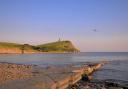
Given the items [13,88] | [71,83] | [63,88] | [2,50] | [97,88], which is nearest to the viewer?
[13,88]

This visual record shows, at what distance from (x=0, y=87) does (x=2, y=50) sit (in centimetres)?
18975

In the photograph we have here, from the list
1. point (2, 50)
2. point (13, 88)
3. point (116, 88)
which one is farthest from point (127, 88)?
point (2, 50)

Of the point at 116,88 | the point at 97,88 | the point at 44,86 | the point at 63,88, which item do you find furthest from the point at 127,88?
the point at 44,86

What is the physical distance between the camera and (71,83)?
19.0m

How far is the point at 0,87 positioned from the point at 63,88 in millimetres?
5596

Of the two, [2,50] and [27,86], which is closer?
[27,86]

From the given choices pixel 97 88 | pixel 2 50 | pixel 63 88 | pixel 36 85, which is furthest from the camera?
pixel 2 50

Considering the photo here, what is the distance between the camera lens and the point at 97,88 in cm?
1730

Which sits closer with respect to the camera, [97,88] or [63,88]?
[63,88]

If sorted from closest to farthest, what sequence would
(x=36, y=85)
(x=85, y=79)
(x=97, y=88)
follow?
(x=36, y=85) → (x=97, y=88) → (x=85, y=79)

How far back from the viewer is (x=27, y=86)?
12.0 metres

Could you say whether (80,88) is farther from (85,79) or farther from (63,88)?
(85,79)

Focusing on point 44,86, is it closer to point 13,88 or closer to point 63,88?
point 13,88

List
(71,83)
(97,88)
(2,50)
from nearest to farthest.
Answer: (97,88), (71,83), (2,50)
